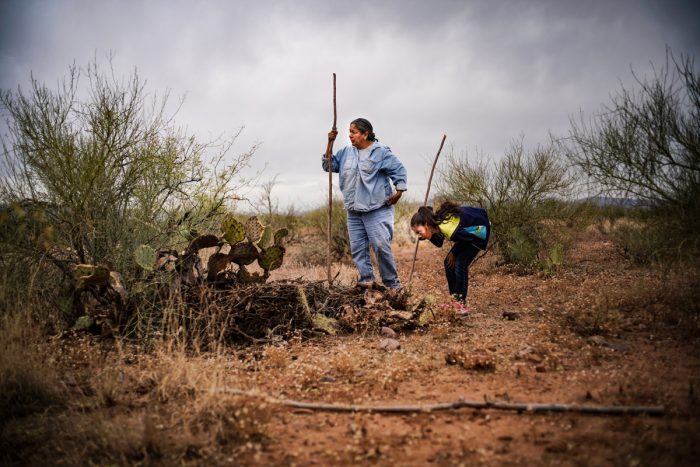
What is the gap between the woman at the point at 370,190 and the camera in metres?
5.69

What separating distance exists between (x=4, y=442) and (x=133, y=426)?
773 mm

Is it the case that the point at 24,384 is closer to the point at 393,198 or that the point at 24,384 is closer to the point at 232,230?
the point at 232,230

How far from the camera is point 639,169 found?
5.54m

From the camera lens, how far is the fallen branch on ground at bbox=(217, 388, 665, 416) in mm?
2814

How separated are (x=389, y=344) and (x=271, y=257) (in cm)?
171

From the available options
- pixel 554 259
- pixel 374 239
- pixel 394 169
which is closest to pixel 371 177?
pixel 394 169

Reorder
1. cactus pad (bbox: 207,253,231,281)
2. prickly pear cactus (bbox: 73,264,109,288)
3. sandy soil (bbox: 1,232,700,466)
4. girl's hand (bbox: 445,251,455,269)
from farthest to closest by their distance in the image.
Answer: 1. girl's hand (bbox: 445,251,455,269)
2. cactus pad (bbox: 207,253,231,281)
3. prickly pear cactus (bbox: 73,264,109,288)
4. sandy soil (bbox: 1,232,700,466)

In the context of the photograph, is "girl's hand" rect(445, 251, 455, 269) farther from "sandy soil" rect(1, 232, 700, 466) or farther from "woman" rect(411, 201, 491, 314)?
"sandy soil" rect(1, 232, 700, 466)

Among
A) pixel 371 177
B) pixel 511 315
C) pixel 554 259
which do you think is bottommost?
pixel 511 315

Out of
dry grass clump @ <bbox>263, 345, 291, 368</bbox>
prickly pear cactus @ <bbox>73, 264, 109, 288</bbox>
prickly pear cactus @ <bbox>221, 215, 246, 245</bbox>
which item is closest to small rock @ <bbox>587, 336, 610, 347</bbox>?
dry grass clump @ <bbox>263, 345, 291, 368</bbox>

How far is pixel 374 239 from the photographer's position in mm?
5691

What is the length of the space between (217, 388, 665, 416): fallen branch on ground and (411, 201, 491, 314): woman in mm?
2328

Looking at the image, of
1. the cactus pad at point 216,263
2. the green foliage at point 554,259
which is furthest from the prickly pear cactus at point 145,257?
the green foliage at point 554,259

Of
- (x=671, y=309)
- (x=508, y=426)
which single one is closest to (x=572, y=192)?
(x=671, y=309)
